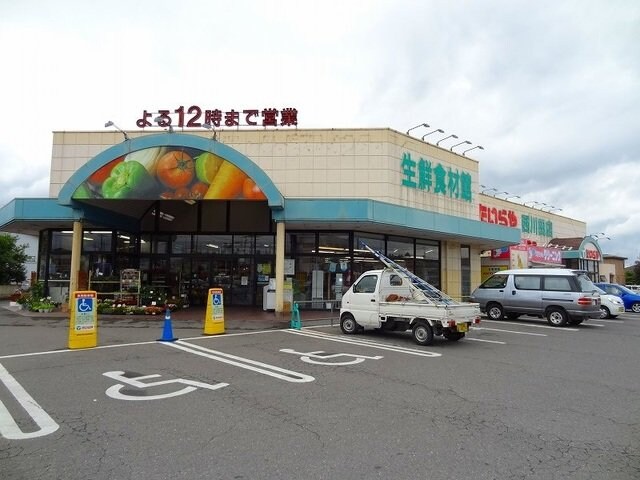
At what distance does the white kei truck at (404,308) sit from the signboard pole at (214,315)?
11.5 feet

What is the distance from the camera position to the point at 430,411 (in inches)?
229

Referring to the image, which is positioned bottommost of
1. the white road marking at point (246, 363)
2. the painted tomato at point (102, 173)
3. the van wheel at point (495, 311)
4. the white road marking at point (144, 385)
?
the white road marking at point (144, 385)

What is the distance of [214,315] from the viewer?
13.0 meters

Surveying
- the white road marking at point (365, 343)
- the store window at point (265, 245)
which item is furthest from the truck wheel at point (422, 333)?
A: the store window at point (265, 245)

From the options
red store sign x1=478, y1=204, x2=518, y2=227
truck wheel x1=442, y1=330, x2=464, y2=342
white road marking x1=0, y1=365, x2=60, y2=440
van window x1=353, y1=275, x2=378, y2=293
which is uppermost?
red store sign x1=478, y1=204, x2=518, y2=227

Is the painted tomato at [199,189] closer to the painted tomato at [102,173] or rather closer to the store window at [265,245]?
the painted tomato at [102,173]

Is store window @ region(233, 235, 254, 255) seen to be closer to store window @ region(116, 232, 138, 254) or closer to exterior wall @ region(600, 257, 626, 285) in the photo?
store window @ region(116, 232, 138, 254)

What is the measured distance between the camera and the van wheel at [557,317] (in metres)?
15.7

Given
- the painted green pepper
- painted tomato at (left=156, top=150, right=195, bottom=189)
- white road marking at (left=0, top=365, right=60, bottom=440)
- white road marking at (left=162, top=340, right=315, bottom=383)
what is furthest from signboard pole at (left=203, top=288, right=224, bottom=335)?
white road marking at (left=0, top=365, right=60, bottom=440)

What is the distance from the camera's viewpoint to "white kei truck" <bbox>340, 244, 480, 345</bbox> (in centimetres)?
1098

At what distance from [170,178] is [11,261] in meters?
24.9

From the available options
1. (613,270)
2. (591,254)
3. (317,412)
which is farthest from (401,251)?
(613,270)

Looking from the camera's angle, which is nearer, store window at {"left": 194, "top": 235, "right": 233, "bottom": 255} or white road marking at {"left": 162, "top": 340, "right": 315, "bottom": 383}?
white road marking at {"left": 162, "top": 340, "right": 315, "bottom": 383}

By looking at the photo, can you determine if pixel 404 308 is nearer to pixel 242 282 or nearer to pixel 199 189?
pixel 199 189
